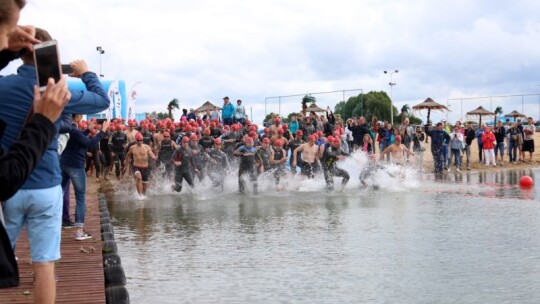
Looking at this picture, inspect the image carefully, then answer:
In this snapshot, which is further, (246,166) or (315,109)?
(315,109)

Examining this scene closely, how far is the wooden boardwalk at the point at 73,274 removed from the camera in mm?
6555

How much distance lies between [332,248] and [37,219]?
5.75 m

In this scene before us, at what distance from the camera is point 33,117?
2.83 m

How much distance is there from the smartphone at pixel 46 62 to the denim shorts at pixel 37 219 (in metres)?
1.75

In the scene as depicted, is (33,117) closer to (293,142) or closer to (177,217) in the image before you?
(177,217)

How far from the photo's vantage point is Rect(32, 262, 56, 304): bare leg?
16.0ft

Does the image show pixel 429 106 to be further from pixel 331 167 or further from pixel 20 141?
pixel 20 141

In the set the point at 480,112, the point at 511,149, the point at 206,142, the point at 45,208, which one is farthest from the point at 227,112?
the point at 480,112

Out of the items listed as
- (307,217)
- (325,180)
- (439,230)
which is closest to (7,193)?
(439,230)

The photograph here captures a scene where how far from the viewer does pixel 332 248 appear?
10.1m

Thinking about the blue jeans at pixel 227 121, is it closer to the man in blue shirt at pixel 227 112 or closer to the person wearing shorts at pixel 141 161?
the man in blue shirt at pixel 227 112

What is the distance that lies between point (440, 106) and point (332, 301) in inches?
1306

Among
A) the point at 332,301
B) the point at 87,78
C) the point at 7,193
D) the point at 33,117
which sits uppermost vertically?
the point at 87,78

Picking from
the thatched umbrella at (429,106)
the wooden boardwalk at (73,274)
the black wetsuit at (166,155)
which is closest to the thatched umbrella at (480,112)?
the thatched umbrella at (429,106)
